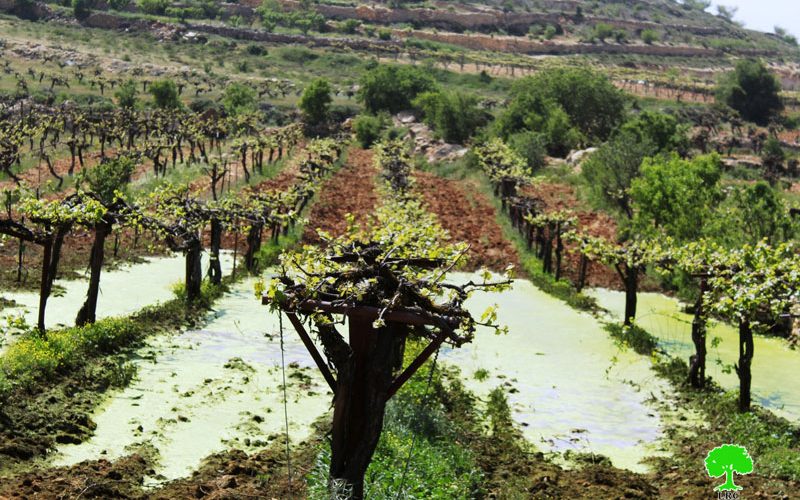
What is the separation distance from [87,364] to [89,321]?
111 inches

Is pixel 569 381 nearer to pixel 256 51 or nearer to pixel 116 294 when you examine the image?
pixel 116 294

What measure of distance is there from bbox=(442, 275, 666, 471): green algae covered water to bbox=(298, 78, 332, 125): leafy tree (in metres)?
60.6

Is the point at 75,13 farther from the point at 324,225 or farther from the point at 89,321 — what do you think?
the point at 89,321

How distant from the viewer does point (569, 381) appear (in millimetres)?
20938

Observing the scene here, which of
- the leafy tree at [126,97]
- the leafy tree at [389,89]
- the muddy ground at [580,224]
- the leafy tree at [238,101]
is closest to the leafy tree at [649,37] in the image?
the leafy tree at [389,89]

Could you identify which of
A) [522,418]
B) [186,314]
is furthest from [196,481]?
[186,314]

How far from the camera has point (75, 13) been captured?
146125 mm

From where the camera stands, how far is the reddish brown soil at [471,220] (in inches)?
1492

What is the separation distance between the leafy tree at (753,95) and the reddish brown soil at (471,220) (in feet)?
228

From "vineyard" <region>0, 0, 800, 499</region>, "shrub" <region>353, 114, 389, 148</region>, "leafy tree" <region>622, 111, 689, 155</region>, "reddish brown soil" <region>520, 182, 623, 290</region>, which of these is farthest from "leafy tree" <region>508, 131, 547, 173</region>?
"shrub" <region>353, 114, 389, 148</region>

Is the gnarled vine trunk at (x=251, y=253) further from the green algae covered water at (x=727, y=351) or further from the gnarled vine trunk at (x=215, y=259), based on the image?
the green algae covered water at (x=727, y=351)

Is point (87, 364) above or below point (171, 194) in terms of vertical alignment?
below

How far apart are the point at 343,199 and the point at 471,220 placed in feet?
26.6

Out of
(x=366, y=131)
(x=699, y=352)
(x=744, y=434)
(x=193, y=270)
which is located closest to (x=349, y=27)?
(x=366, y=131)
